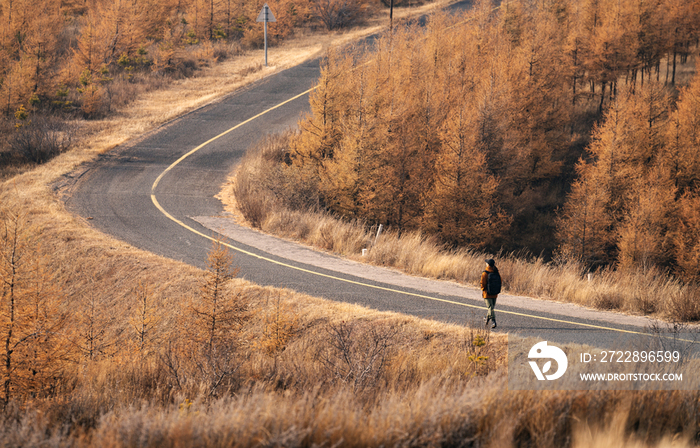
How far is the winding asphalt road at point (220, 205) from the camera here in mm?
12312

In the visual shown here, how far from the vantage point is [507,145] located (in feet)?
100.0

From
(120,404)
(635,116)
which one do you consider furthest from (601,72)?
(120,404)

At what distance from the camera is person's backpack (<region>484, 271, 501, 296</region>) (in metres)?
10.9

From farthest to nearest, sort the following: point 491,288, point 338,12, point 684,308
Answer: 1. point 338,12
2. point 684,308
3. point 491,288

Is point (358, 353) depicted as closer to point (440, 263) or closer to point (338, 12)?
point (440, 263)

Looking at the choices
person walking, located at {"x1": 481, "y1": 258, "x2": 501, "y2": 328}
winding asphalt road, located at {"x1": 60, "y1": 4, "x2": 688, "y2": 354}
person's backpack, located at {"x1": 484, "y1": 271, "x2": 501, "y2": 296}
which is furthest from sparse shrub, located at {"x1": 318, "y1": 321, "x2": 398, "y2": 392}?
person's backpack, located at {"x1": 484, "y1": 271, "x2": 501, "y2": 296}

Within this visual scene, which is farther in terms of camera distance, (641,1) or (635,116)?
(641,1)

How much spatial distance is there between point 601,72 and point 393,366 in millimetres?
43510

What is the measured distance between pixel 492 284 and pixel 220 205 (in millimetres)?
14611

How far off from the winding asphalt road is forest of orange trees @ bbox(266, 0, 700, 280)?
4277mm

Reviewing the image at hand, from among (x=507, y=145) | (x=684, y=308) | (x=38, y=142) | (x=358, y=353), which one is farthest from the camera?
(x=507, y=145)

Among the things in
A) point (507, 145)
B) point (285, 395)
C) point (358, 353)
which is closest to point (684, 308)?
point (358, 353)

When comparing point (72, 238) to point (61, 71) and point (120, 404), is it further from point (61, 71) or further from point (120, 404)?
point (61, 71)

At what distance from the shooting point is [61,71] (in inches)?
1390
